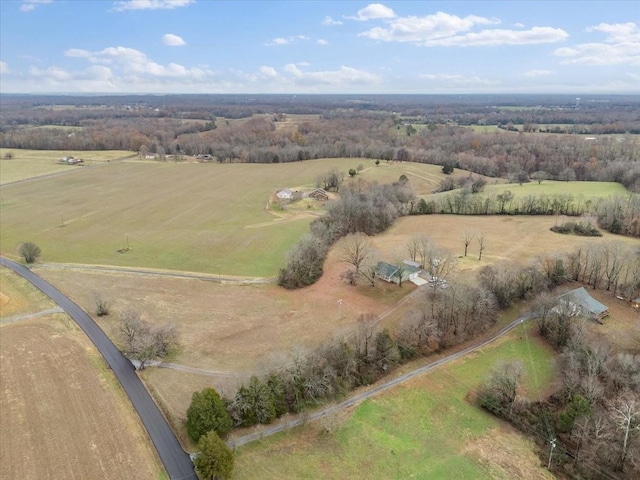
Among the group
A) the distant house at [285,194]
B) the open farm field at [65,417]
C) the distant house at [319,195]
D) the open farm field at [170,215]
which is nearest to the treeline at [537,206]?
the distant house at [319,195]

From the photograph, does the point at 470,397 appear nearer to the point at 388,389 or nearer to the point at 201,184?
the point at 388,389

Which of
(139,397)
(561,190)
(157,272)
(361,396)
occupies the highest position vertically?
(561,190)

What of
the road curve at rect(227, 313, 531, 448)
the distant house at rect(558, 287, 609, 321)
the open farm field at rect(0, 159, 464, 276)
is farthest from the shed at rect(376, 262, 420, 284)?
the distant house at rect(558, 287, 609, 321)

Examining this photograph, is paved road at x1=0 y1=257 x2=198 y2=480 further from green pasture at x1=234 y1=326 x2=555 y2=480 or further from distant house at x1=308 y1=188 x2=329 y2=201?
distant house at x1=308 y1=188 x2=329 y2=201

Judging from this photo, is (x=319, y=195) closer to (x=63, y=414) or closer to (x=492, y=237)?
(x=492, y=237)

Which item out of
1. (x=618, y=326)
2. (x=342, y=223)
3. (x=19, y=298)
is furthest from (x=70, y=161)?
(x=618, y=326)

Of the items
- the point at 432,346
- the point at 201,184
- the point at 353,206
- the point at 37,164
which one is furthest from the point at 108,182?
the point at 432,346

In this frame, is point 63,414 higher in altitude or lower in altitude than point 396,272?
lower
